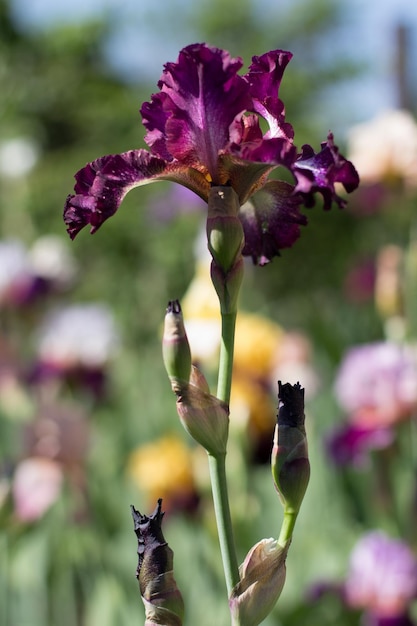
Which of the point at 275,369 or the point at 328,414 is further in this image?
the point at 328,414

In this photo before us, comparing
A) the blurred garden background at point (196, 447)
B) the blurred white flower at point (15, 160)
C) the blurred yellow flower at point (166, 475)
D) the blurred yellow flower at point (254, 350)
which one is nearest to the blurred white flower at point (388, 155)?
the blurred garden background at point (196, 447)

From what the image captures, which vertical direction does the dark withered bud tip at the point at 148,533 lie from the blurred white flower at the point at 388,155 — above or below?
below

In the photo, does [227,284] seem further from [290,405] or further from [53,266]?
[53,266]

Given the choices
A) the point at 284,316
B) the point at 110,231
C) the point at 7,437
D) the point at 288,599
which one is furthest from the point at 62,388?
the point at 110,231

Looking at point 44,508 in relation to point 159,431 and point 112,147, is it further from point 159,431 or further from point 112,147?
point 112,147

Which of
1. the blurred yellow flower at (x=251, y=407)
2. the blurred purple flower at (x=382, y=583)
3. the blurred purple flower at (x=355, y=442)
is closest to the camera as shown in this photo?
the blurred purple flower at (x=382, y=583)

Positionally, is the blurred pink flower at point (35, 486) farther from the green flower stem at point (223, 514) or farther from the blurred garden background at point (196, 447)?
the green flower stem at point (223, 514)

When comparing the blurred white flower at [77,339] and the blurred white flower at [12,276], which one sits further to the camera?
the blurred white flower at [12,276]
